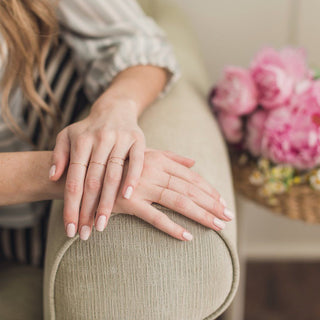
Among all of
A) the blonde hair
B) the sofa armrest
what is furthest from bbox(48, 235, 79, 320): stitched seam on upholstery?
the blonde hair

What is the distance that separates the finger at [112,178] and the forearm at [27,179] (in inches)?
2.6

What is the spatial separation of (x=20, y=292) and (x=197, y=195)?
0.35 meters

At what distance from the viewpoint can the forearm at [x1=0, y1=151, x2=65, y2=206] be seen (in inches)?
20.9

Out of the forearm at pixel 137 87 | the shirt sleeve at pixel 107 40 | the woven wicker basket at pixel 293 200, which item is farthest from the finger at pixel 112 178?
the woven wicker basket at pixel 293 200

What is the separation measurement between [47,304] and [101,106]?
0.27 m

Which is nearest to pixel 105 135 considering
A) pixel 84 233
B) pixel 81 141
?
pixel 81 141

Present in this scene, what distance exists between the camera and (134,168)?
19.4 inches

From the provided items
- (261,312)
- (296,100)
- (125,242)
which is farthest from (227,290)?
(261,312)

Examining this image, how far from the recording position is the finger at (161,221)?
0.45 metres

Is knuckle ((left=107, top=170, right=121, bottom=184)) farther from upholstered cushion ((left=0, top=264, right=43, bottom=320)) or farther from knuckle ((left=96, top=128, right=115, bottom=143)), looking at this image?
upholstered cushion ((left=0, top=264, right=43, bottom=320))

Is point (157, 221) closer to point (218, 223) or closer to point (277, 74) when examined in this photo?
point (218, 223)

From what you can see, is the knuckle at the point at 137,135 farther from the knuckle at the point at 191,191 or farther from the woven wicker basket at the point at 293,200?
the woven wicker basket at the point at 293,200

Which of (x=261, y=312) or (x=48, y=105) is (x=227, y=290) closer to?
(x=48, y=105)

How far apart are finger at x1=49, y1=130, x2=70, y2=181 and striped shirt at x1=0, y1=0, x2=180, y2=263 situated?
218mm
